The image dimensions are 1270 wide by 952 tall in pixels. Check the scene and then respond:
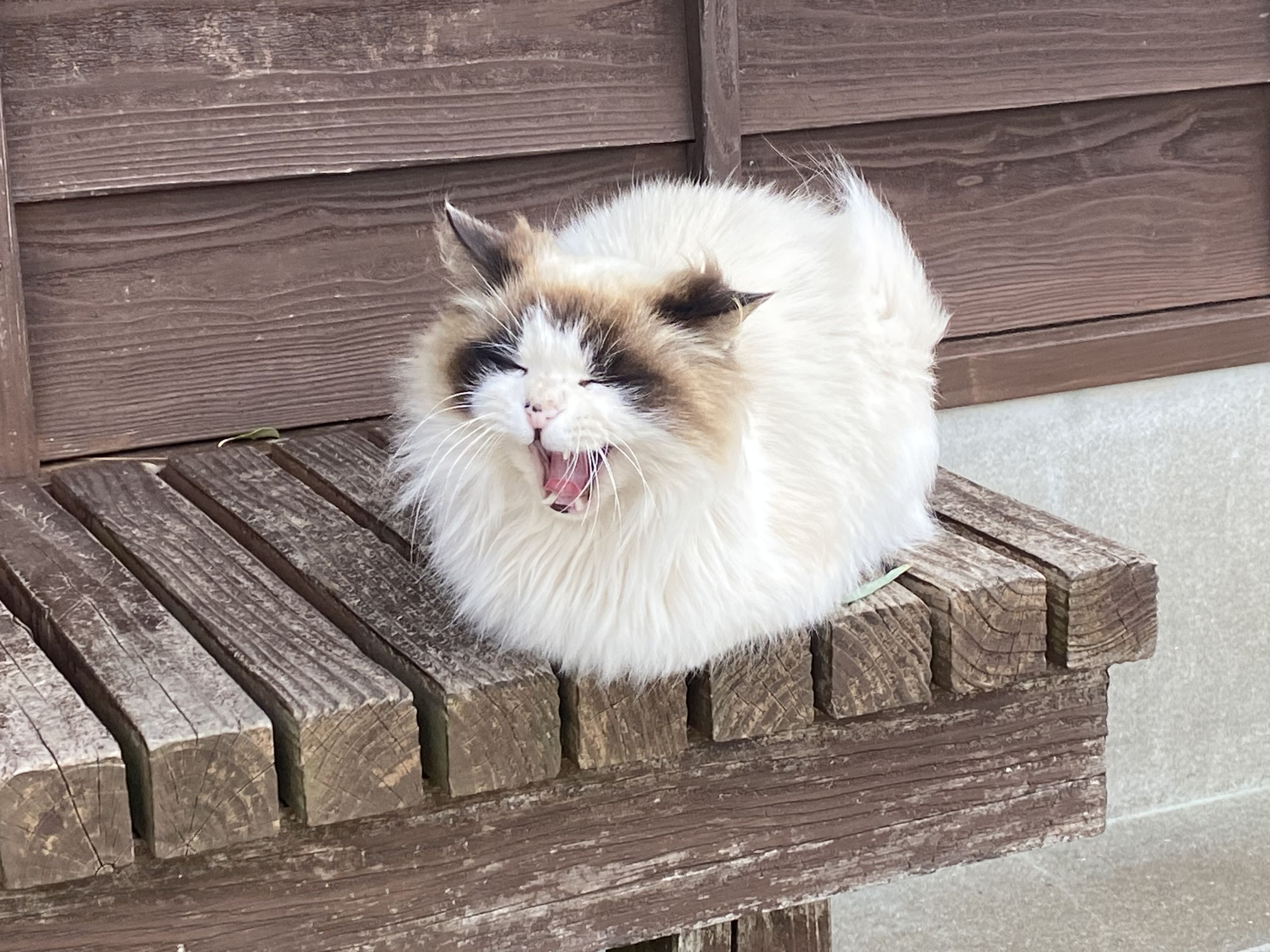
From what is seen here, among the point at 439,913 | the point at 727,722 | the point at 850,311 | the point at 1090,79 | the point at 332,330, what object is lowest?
the point at 439,913

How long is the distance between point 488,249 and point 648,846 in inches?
27.0

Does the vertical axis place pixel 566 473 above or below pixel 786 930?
above

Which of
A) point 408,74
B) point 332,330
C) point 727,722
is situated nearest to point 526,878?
point 727,722

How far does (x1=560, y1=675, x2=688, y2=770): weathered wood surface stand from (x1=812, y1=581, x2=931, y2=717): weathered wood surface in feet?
0.55

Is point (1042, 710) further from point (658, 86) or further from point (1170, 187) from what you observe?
point (1170, 187)

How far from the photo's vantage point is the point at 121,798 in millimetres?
1352

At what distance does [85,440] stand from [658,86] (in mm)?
1137

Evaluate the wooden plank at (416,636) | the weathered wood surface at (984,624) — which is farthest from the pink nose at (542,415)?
the weathered wood surface at (984,624)

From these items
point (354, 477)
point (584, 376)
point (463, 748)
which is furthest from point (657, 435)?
point (354, 477)

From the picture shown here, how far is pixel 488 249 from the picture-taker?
1479 mm

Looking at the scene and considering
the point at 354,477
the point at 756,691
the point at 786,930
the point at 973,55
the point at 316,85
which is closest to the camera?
the point at 756,691

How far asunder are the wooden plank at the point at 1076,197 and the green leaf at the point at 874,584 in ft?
3.69

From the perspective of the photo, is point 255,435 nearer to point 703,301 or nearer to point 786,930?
point 786,930

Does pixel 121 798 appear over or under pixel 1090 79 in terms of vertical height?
under
